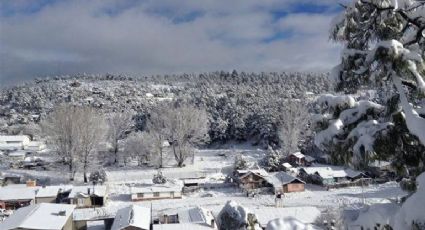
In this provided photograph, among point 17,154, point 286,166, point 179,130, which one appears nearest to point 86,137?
point 179,130

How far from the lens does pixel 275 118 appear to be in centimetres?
6650

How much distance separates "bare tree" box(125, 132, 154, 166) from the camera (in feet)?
184

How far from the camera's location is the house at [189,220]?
25.5 meters

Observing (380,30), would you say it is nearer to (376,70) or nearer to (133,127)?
(376,70)

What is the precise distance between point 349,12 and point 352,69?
739mm

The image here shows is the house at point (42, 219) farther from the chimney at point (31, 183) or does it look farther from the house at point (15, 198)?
the chimney at point (31, 183)

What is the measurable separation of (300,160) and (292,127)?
6610 millimetres

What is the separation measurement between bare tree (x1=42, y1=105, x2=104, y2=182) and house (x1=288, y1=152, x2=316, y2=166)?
21.5 meters

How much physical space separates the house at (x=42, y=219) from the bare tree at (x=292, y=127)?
32811 millimetres

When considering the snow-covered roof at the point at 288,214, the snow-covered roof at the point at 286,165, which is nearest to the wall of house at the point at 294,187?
the snow-covered roof at the point at 286,165

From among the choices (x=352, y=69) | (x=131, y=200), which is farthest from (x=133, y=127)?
(x=352, y=69)

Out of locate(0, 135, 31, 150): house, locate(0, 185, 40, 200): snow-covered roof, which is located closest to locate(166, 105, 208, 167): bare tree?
locate(0, 185, 40, 200): snow-covered roof

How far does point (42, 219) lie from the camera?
26.5 metres

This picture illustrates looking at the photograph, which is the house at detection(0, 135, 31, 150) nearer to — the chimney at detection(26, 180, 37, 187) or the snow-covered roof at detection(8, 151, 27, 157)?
the snow-covered roof at detection(8, 151, 27, 157)
